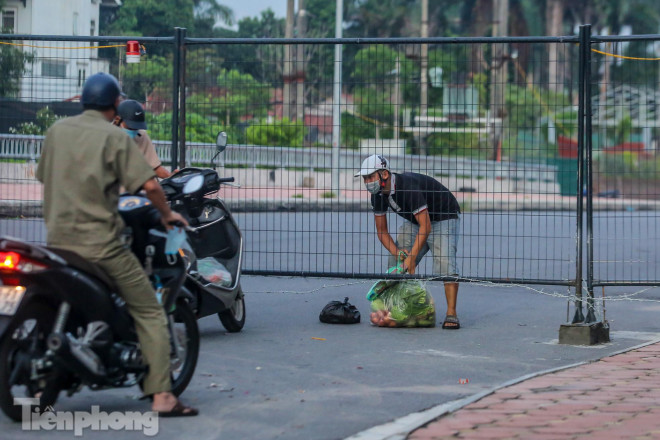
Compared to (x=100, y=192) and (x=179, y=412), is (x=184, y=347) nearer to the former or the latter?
(x=179, y=412)

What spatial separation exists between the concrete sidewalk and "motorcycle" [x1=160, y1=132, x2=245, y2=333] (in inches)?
98.4

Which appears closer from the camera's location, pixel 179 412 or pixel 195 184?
pixel 179 412

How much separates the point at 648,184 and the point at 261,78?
3.45 metres

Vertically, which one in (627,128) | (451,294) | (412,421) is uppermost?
(627,128)

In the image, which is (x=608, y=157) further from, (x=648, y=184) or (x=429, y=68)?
(x=429, y=68)

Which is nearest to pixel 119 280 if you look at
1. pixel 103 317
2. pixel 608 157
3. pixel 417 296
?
pixel 103 317

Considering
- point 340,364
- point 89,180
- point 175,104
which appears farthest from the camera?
point 175,104

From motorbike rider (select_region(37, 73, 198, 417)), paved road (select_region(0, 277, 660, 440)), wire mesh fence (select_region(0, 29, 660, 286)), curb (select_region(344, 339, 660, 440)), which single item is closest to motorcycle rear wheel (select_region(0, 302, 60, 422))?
paved road (select_region(0, 277, 660, 440))

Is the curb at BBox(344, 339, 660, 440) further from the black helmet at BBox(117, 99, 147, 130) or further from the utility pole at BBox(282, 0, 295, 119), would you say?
the utility pole at BBox(282, 0, 295, 119)

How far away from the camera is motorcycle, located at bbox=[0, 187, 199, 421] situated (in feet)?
16.8

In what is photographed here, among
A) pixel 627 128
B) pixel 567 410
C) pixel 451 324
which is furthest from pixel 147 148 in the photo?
pixel 627 128

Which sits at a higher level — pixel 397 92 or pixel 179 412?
pixel 397 92

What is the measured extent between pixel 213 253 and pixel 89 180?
3.20 m

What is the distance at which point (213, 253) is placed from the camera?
8359 millimetres
